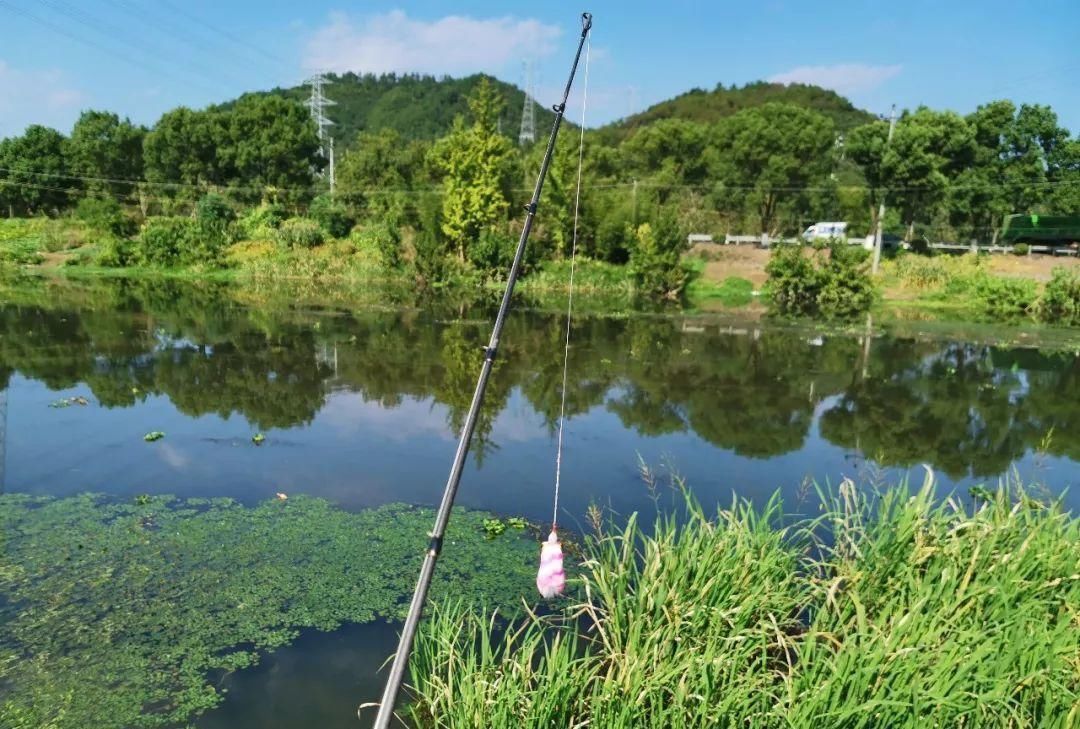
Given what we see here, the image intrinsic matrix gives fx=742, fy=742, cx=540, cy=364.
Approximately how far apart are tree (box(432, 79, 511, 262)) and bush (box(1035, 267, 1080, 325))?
20932mm

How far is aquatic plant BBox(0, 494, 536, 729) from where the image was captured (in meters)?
4.93

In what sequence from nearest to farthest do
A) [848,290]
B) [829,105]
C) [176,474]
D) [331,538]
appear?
[331,538]
[176,474]
[848,290]
[829,105]

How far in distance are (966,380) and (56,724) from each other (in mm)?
16345

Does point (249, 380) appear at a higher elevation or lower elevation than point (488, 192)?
lower

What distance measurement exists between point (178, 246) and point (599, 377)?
28067 millimetres

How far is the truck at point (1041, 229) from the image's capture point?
110 feet

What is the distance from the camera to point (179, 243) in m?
35.4

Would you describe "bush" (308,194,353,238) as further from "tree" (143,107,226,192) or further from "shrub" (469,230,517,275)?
"shrub" (469,230,517,275)

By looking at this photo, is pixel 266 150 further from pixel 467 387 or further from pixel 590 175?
pixel 467 387

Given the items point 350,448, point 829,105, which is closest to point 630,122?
point 829,105

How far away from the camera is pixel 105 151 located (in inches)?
1727

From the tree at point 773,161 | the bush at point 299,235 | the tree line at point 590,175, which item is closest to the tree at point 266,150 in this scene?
the tree line at point 590,175

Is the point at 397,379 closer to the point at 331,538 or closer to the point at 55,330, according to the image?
the point at 331,538

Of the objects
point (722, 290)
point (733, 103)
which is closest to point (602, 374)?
point (722, 290)
